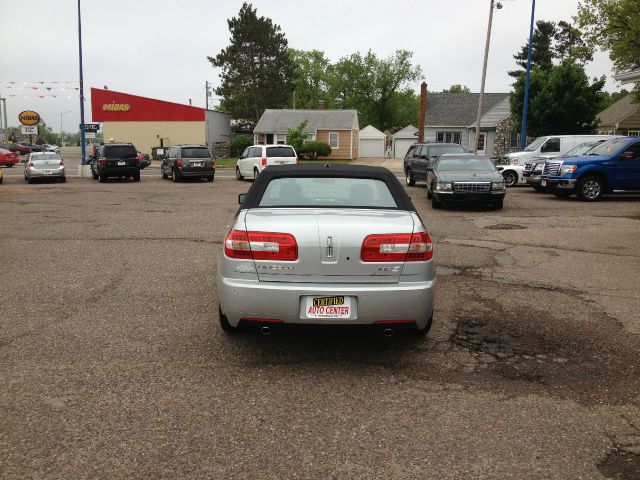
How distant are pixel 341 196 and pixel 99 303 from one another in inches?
121

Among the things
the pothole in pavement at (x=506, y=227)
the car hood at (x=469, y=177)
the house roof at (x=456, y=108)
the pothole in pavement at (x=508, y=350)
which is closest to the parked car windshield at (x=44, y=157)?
the car hood at (x=469, y=177)

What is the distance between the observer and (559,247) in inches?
404

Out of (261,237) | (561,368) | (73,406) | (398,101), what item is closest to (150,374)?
(73,406)

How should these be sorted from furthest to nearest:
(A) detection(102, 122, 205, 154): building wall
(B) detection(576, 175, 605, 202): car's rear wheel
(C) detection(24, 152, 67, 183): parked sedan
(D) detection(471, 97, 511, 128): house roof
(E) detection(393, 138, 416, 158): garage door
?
(E) detection(393, 138, 416, 158): garage door < (A) detection(102, 122, 205, 154): building wall < (D) detection(471, 97, 511, 128): house roof < (C) detection(24, 152, 67, 183): parked sedan < (B) detection(576, 175, 605, 202): car's rear wheel

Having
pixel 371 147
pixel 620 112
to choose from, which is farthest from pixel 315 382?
pixel 371 147

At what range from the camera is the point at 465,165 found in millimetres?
16578

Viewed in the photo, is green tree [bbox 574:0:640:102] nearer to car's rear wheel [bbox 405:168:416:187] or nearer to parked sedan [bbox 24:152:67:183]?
car's rear wheel [bbox 405:168:416:187]

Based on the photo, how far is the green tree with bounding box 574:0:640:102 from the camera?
33.5 metres

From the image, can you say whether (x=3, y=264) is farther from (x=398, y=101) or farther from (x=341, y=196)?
(x=398, y=101)

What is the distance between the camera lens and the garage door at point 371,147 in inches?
2638

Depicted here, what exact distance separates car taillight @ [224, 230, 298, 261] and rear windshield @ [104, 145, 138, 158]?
24963 millimetres

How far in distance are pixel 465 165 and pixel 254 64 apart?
5971 centimetres

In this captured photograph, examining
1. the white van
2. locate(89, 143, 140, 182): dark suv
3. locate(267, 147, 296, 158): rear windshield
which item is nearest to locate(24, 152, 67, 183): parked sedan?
locate(89, 143, 140, 182): dark suv

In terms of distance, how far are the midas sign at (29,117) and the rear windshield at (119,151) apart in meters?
42.8
